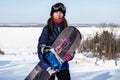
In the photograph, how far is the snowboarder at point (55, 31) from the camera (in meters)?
4.55

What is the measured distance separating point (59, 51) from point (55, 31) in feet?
0.92

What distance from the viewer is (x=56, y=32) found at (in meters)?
4.63

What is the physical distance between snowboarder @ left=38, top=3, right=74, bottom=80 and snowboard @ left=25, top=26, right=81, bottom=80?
0.06 meters

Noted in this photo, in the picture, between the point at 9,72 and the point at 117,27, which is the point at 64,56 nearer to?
the point at 9,72

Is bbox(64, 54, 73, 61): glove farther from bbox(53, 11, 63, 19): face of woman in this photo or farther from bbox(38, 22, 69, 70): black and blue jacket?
bbox(53, 11, 63, 19): face of woman

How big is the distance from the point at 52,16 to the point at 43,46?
1.48 ft

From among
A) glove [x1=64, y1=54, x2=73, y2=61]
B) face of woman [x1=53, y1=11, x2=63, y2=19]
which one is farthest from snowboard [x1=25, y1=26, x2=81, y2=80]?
face of woman [x1=53, y1=11, x2=63, y2=19]

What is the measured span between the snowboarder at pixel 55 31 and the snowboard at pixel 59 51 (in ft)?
0.19

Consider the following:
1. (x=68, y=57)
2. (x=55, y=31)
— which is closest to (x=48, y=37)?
(x=55, y=31)

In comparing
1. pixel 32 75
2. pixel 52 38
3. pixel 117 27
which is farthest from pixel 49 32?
pixel 117 27

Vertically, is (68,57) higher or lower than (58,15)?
lower

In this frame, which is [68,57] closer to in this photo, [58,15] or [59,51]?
[59,51]

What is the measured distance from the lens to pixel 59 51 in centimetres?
466

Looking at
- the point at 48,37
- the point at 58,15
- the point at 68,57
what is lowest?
the point at 68,57
